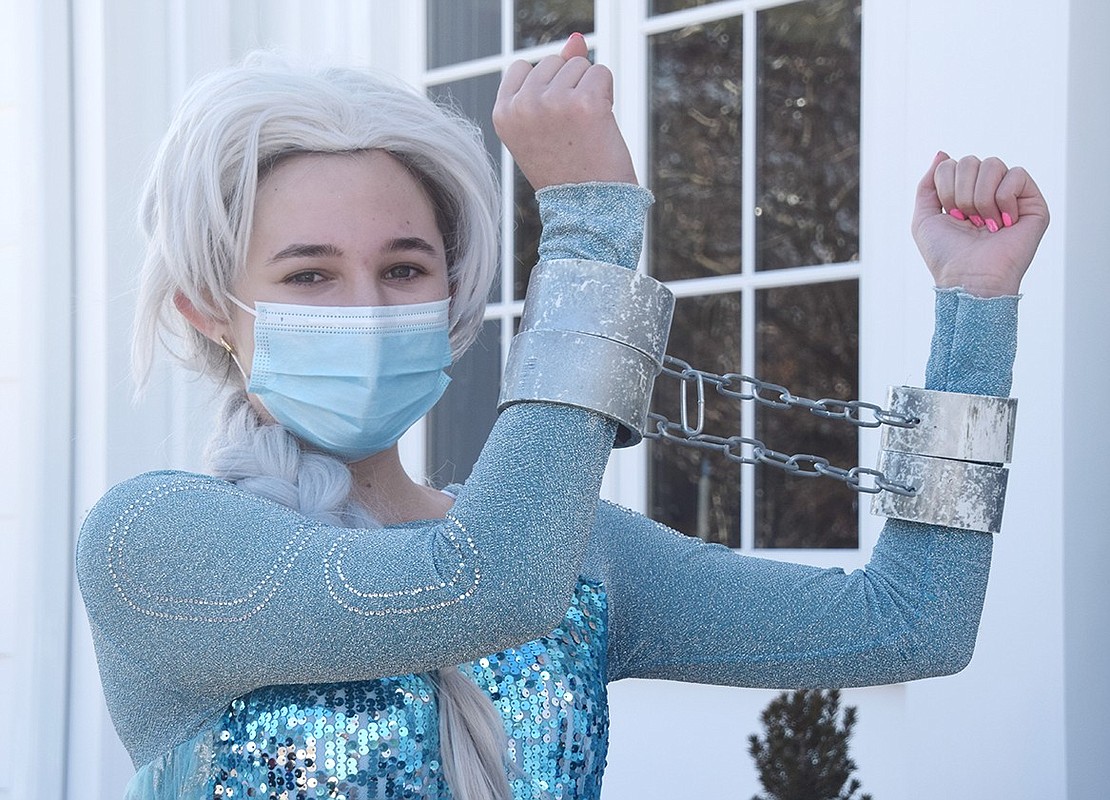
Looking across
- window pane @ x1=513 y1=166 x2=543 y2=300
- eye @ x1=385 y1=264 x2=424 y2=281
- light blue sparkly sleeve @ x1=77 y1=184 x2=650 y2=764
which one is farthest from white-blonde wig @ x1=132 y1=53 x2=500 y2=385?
window pane @ x1=513 y1=166 x2=543 y2=300

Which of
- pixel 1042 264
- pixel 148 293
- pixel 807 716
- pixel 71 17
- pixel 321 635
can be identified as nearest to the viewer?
pixel 321 635

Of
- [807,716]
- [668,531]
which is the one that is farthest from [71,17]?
[668,531]

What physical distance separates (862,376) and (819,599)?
5.87ft

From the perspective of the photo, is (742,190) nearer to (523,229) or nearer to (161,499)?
(523,229)

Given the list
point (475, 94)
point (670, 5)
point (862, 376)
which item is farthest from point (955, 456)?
point (475, 94)

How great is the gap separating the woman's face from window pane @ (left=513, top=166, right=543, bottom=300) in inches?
108

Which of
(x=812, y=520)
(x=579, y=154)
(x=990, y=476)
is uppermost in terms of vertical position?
(x=579, y=154)

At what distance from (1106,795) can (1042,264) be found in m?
0.95

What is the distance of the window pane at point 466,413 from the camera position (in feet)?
14.9

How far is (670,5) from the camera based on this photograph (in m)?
4.06

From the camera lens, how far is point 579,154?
4.58 feet

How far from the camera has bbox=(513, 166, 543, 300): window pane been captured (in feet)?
14.9

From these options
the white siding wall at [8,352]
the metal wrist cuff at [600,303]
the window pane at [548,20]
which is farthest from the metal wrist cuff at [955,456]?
the white siding wall at [8,352]

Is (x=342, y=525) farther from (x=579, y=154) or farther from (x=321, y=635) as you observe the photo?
(x=579, y=154)
